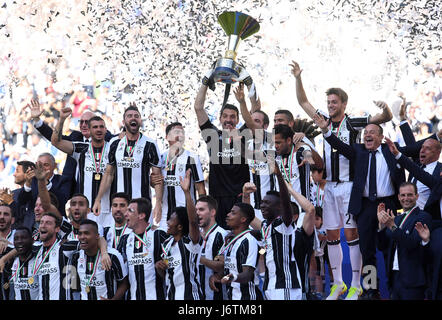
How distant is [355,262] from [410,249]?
54 centimetres

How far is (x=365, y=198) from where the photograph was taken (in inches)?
308

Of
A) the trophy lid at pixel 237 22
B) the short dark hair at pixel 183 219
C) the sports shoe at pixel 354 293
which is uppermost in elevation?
the trophy lid at pixel 237 22

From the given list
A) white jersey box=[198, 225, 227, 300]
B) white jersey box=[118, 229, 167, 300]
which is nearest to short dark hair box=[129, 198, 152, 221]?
white jersey box=[118, 229, 167, 300]

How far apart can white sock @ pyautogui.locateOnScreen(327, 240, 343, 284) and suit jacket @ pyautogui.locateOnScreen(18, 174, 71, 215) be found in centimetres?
262

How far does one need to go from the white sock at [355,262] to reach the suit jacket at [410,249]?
360 millimetres

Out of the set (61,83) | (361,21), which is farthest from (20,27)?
(361,21)

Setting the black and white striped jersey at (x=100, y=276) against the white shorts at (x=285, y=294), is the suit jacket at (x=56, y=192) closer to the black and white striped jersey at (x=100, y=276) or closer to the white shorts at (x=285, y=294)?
the black and white striped jersey at (x=100, y=276)

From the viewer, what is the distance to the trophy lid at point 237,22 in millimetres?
8148

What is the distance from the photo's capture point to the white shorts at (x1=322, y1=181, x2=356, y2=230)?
7.96 metres

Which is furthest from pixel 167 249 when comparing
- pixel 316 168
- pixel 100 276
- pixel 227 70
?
pixel 316 168

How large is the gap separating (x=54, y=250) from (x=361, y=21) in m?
5.09

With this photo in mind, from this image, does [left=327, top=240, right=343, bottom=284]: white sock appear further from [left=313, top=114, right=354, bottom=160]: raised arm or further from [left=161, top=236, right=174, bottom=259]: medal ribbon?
[left=161, top=236, right=174, bottom=259]: medal ribbon

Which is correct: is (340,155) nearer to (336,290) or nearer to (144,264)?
(336,290)

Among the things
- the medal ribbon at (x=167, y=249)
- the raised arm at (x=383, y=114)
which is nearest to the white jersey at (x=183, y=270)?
the medal ribbon at (x=167, y=249)
